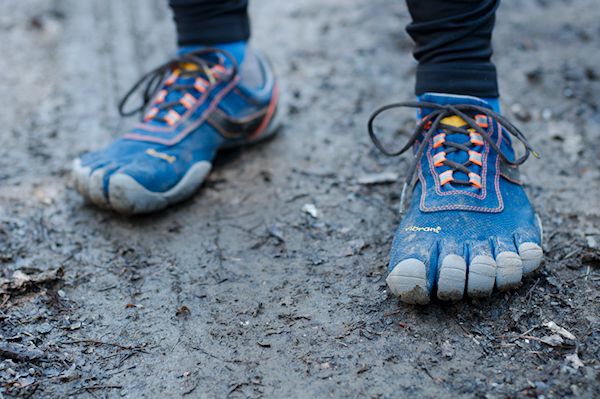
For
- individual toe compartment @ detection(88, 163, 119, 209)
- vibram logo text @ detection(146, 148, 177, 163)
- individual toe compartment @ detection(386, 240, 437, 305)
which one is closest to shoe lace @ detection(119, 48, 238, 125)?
vibram logo text @ detection(146, 148, 177, 163)

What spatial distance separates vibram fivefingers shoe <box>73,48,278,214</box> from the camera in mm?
1833

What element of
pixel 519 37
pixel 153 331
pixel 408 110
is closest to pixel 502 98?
pixel 408 110

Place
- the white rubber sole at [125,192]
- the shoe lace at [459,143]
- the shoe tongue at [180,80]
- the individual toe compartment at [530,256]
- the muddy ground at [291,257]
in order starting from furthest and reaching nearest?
1. the shoe tongue at [180,80]
2. the white rubber sole at [125,192]
3. the shoe lace at [459,143]
4. the individual toe compartment at [530,256]
5. the muddy ground at [291,257]

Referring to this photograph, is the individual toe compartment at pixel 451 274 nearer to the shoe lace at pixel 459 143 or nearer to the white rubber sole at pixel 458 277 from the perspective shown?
the white rubber sole at pixel 458 277

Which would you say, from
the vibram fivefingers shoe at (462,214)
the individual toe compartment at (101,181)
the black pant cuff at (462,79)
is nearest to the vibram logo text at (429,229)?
the vibram fivefingers shoe at (462,214)

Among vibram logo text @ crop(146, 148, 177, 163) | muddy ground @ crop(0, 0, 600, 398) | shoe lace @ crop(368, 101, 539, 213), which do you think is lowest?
muddy ground @ crop(0, 0, 600, 398)

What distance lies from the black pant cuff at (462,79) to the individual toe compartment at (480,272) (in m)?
0.46

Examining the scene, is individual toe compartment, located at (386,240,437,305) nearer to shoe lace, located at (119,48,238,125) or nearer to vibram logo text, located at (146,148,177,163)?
vibram logo text, located at (146,148,177,163)

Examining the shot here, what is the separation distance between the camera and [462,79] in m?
1.64

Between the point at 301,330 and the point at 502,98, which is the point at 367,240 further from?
the point at 502,98

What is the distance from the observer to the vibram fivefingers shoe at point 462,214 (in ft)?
4.53

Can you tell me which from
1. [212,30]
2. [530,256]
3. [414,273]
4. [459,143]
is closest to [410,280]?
[414,273]

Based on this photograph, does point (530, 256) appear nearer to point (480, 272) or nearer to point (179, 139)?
point (480, 272)

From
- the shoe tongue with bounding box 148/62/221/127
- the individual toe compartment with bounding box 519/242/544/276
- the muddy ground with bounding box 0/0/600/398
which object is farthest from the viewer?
the shoe tongue with bounding box 148/62/221/127
